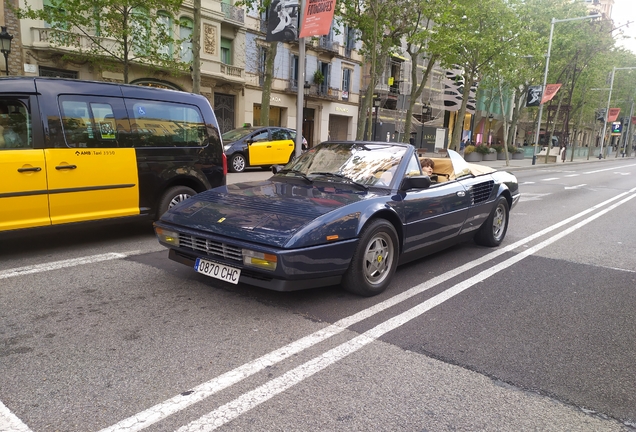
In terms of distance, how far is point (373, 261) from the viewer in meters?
4.43

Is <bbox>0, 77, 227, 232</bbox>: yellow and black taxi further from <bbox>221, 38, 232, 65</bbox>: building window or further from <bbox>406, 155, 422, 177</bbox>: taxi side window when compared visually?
<bbox>221, 38, 232, 65</bbox>: building window

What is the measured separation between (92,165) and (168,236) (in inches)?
77.8

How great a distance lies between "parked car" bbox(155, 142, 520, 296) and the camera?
379cm

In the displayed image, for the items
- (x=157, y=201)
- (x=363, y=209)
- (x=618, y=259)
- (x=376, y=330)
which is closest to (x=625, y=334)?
(x=376, y=330)

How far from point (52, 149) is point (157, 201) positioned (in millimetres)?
1492

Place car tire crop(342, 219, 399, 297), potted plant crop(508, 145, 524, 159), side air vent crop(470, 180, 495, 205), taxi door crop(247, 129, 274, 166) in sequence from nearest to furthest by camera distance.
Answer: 1. car tire crop(342, 219, 399, 297)
2. side air vent crop(470, 180, 495, 205)
3. taxi door crop(247, 129, 274, 166)
4. potted plant crop(508, 145, 524, 159)

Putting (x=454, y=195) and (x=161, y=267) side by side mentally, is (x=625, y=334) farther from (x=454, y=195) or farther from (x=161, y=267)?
(x=161, y=267)

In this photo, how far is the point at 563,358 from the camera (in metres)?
3.40

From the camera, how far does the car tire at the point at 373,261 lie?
165 inches

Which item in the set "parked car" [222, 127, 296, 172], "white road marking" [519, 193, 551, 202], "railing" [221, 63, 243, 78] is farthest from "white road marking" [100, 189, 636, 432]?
"railing" [221, 63, 243, 78]

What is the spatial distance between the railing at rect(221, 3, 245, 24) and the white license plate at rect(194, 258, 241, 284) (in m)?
25.7

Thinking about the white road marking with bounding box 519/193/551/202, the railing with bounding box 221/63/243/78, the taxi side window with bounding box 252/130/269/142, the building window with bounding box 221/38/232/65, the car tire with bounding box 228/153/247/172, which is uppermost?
the building window with bounding box 221/38/232/65

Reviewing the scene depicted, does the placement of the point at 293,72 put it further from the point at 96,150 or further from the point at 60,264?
the point at 60,264

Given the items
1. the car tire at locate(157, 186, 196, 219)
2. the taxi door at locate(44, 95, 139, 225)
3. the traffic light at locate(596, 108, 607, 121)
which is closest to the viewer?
the taxi door at locate(44, 95, 139, 225)
